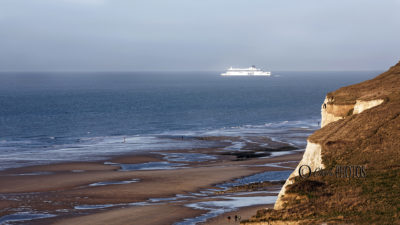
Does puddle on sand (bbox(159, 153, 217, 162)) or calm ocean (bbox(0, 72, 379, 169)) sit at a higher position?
calm ocean (bbox(0, 72, 379, 169))

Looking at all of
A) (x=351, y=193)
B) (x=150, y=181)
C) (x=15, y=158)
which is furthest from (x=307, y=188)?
(x=15, y=158)

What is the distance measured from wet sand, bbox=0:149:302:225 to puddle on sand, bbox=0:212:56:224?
0.74 metres

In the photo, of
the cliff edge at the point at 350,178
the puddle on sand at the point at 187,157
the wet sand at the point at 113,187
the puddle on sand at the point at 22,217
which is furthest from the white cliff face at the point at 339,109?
the puddle on sand at the point at 22,217

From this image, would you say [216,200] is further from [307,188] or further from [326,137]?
[307,188]

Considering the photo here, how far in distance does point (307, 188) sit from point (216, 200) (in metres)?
14.3

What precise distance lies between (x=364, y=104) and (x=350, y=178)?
620 inches

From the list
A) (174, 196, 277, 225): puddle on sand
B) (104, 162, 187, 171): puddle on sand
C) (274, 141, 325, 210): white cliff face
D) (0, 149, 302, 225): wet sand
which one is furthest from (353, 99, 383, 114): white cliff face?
(104, 162, 187, 171): puddle on sand

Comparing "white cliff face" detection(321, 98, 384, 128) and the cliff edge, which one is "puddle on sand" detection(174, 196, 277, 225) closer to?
the cliff edge

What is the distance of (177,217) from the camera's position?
37.3 metres

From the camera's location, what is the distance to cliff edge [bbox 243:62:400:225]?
2611 centimetres

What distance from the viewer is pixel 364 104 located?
44.3 meters

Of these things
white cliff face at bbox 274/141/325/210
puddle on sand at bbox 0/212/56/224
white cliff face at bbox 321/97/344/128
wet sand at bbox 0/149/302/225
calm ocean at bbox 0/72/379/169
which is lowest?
puddle on sand at bbox 0/212/56/224

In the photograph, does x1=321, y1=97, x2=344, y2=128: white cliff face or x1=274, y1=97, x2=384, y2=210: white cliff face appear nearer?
x1=274, y1=97, x2=384, y2=210: white cliff face

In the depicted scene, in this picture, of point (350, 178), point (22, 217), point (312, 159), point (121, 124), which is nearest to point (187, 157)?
point (22, 217)
